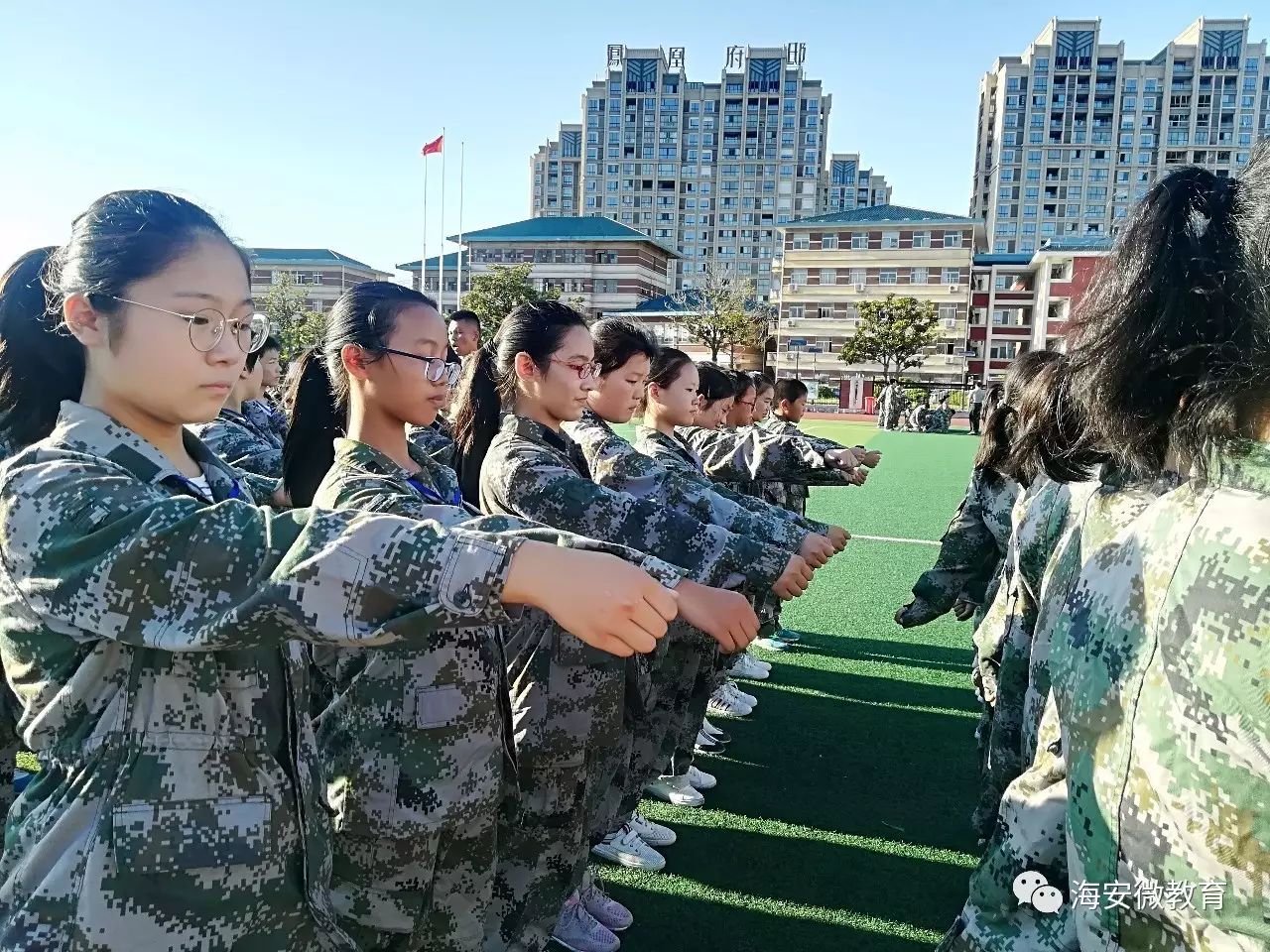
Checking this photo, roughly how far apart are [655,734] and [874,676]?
2.59 metres

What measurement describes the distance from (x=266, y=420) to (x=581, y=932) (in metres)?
3.25

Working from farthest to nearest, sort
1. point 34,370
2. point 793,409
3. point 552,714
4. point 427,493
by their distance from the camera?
point 793,409
point 552,714
point 427,493
point 34,370

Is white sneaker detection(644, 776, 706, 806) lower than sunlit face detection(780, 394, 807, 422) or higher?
lower

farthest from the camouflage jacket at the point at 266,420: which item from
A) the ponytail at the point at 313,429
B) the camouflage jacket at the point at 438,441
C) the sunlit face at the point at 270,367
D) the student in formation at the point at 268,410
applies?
the ponytail at the point at 313,429

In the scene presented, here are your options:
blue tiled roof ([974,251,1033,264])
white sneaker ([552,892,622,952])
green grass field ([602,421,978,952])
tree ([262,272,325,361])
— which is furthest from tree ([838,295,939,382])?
white sneaker ([552,892,622,952])

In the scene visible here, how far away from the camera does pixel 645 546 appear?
2.30 m

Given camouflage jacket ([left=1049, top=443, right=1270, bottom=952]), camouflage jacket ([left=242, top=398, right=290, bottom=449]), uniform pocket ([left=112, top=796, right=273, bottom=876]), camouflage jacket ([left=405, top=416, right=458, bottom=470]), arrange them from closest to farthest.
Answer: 1. camouflage jacket ([left=1049, top=443, right=1270, bottom=952])
2. uniform pocket ([left=112, top=796, right=273, bottom=876])
3. camouflage jacket ([left=405, top=416, right=458, bottom=470])
4. camouflage jacket ([left=242, top=398, right=290, bottom=449])

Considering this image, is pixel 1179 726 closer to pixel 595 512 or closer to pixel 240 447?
pixel 595 512

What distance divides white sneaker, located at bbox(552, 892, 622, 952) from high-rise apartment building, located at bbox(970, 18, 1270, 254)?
8866 centimetres

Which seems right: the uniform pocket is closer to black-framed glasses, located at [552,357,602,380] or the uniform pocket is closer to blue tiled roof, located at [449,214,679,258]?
black-framed glasses, located at [552,357,602,380]

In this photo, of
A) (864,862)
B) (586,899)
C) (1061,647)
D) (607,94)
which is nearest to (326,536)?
(1061,647)

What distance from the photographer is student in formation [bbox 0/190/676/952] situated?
103 centimetres

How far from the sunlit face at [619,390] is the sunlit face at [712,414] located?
2129 mm

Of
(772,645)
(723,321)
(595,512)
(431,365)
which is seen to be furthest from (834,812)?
(723,321)
